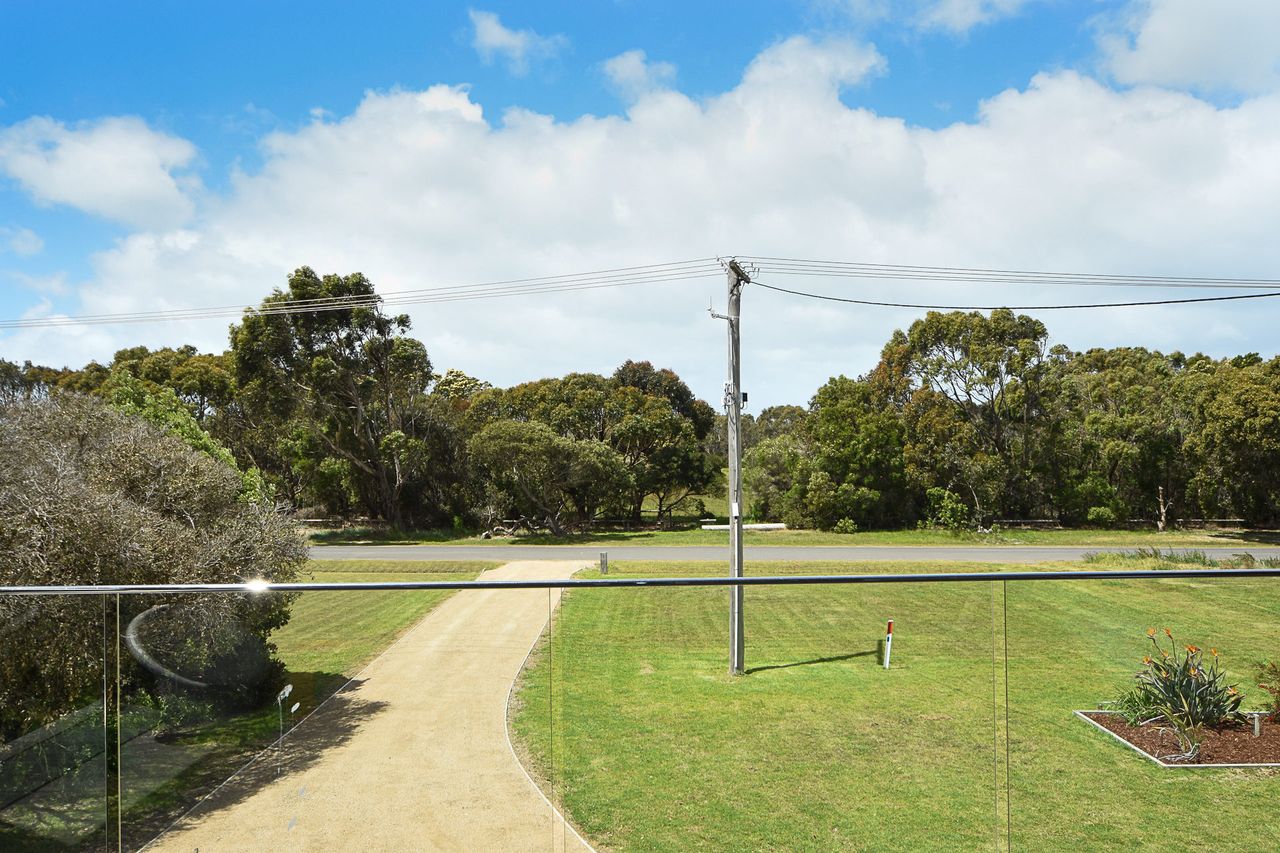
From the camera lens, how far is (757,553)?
20062mm

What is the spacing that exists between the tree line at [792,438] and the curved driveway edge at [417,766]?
2126cm

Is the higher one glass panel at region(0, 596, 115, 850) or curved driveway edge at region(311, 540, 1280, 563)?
glass panel at region(0, 596, 115, 850)

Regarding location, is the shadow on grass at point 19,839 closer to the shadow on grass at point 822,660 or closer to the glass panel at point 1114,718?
the shadow on grass at point 822,660

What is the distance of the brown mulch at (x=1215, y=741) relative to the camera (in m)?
2.99

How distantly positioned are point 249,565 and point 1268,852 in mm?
6398

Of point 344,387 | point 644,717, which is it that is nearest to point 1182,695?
point 644,717

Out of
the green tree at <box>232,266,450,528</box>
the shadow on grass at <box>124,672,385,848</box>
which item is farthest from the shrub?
the green tree at <box>232,266,450,528</box>

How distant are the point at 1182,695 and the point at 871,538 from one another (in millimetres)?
21609

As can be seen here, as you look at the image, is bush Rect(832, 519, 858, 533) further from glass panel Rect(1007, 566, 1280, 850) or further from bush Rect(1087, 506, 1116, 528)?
glass panel Rect(1007, 566, 1280, 850)

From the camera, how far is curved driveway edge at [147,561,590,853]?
9.11 feet

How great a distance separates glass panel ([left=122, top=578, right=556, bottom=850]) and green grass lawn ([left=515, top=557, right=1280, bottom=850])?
187mm

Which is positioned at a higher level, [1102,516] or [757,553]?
[1102,516]

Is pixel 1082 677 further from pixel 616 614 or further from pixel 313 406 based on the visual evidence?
pixel 313 406

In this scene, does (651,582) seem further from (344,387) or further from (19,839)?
(344,387)
